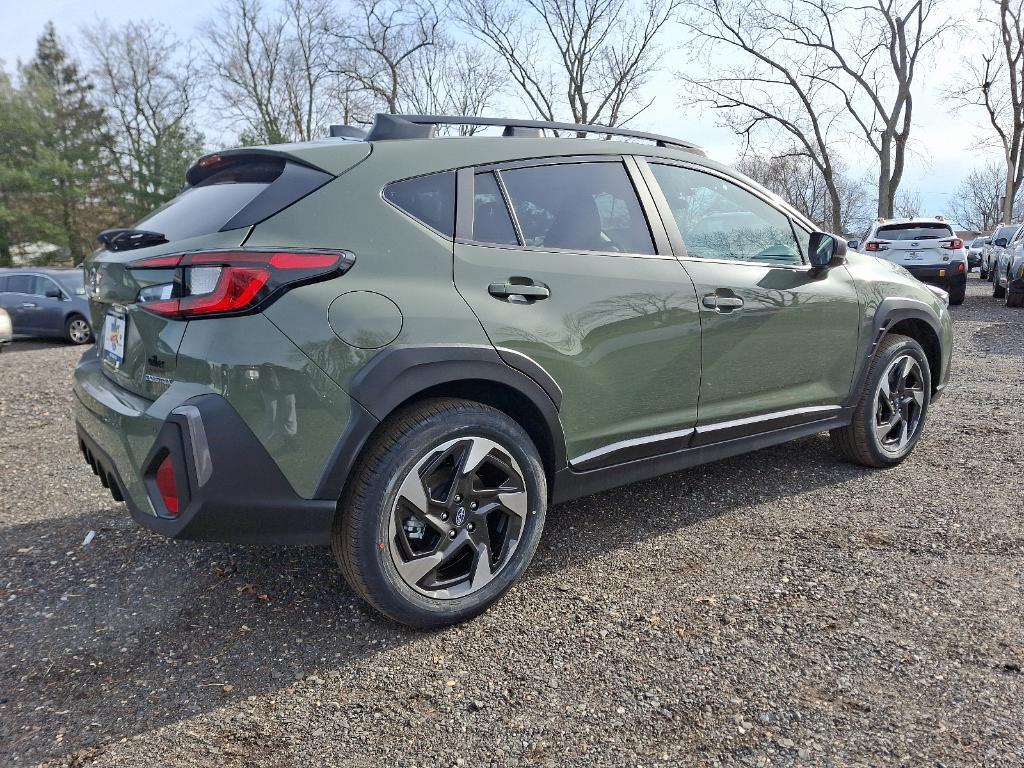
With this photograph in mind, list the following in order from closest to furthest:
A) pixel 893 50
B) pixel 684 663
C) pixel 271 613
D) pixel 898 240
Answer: pixel 684 663, pixel 271 613, pixel 898 240, pixel 893 50

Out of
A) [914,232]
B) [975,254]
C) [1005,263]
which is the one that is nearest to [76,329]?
[914,232]

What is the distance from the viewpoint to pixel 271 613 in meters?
2.81

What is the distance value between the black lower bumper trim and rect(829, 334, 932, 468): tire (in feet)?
10.1

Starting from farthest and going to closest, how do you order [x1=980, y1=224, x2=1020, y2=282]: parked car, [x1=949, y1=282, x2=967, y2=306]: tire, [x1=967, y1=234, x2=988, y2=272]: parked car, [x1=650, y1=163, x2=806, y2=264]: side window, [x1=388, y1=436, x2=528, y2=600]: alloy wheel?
[x1=967, y1=234, x2=988, y2=272]: parked car < [x1=980, y1=224, x2=1020, y2=282]: parked car < [x1=949, y1=282, x2=967, y2=306]: tire < [x1=650, y1=163, x2=806, y2=264]: side window < [x1=388, y1=436, x2=528, y2=600]: alloy wheel

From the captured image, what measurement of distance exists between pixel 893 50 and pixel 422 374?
31.1 metres

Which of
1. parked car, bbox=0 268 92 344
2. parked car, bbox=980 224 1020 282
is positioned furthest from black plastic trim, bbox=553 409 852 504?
parked car, bbox=980 224 1020 282

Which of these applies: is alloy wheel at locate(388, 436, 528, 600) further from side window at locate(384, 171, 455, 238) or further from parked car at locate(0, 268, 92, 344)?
parked car at locate(0, 268, 92, 344)

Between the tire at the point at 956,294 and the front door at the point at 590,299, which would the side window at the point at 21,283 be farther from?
the tire at the point at 956,294

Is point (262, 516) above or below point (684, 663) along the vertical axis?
above

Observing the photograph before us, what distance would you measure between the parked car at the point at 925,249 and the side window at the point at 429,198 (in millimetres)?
12991

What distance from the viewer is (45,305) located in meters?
14.5

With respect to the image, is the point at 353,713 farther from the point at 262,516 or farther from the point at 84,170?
the point at 84,170

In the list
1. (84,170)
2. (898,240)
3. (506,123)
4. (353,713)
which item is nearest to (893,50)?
(898,240)

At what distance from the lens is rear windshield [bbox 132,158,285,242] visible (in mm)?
2467
